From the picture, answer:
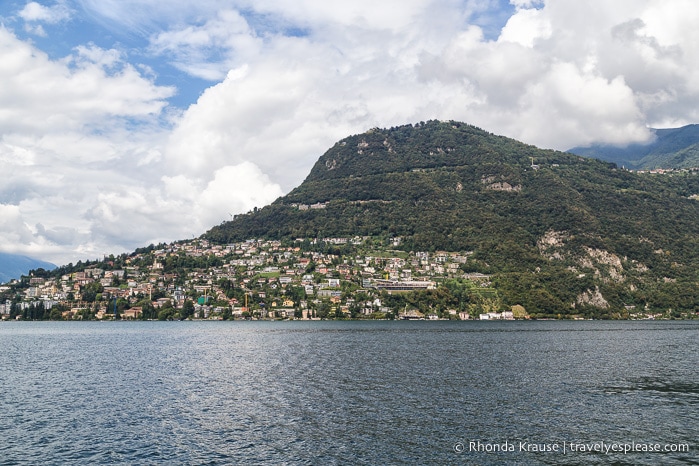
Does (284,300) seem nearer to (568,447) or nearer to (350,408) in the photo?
(350,408)

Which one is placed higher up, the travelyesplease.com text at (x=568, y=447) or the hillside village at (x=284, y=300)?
the hillside village at (x=284, y=300)

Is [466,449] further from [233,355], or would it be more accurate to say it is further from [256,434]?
[233,355]

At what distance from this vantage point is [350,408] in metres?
40.2

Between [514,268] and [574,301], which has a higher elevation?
[514,268]

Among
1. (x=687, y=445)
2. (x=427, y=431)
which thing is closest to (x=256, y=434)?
(x=427, y=431)

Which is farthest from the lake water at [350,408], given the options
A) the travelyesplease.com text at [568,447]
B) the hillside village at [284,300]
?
the hillside village at [284,300]

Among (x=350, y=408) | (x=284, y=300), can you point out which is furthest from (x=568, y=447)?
(x=284, y=300)

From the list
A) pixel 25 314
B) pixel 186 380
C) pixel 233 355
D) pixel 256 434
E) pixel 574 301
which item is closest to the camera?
pixel 256 434

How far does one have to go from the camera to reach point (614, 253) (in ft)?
642

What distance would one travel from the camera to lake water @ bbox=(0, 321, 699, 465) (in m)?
29.7

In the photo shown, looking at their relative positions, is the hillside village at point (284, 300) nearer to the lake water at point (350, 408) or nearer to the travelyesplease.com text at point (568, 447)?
the lake water at point (350, 408)

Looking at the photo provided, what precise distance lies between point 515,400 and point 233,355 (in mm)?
43071

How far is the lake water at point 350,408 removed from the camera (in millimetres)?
29688

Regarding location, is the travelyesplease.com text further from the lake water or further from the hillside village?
the hillside village
